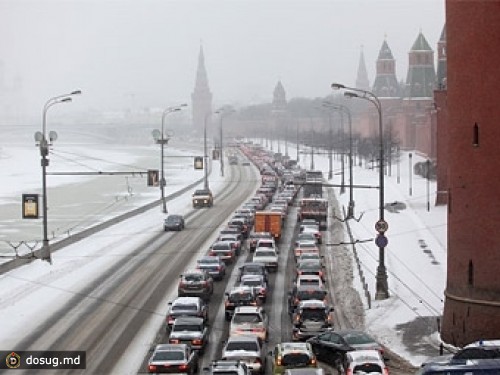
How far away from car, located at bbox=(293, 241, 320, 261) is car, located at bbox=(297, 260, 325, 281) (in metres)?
3.93

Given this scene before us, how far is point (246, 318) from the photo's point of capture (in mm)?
28203

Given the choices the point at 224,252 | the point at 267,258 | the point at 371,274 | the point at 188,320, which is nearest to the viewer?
the point at 188,320

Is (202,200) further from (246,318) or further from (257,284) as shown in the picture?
(246,318)

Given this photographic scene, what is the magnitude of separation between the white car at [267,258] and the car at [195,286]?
6.27 m

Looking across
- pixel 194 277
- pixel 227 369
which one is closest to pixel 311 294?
pixel 194 277

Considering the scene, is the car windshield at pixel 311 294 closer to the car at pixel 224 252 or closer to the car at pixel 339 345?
the car at pixel 339 345

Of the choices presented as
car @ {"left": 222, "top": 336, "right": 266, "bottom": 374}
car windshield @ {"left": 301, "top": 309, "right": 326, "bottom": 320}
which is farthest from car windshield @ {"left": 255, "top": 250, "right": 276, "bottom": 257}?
car @ {"left": 222, "top": 336, "right": 266, "bottom": 374}

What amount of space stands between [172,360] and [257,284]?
12608 mm

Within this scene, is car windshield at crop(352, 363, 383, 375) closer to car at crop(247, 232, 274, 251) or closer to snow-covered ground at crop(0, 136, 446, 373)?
snow-covered ground at crop(0, 136, 446, 373)

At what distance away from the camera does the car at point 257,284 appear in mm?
34359

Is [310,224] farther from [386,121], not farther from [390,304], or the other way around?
[386,121]

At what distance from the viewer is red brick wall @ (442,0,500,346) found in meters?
26.5

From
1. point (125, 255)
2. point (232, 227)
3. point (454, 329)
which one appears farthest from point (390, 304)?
point (232, 227)

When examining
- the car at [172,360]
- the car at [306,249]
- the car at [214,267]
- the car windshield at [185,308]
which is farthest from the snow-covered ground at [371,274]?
the car at [214,267]
